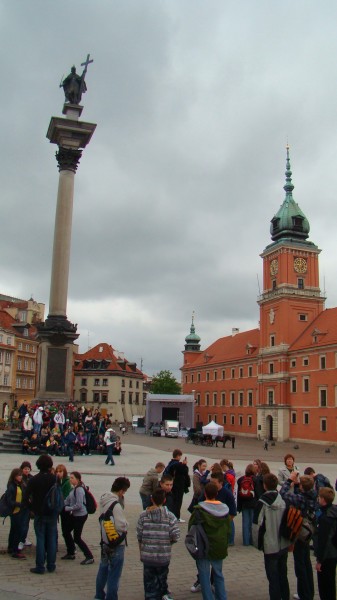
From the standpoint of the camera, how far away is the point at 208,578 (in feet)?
21.1

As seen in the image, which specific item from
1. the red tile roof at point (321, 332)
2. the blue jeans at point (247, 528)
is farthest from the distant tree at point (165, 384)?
the blue jeans at point (247, 528)

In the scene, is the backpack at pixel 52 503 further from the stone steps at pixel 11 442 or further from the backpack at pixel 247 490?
the stone steps at pixel 11 442

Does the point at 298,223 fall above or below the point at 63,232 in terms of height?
above

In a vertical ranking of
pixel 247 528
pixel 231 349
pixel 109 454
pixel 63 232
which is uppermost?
pixel 231 349

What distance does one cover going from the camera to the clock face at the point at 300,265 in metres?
70.4

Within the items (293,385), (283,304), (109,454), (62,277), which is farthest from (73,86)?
(293,385)

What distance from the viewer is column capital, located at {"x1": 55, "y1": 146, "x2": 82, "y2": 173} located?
29.9m

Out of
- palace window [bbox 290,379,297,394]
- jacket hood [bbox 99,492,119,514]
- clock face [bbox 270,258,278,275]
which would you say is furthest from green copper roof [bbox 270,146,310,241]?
jacket hood [bbox 99,492,119,514]

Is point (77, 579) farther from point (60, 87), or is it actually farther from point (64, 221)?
point (60, 87)

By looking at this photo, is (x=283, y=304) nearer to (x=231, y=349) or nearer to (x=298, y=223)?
(x=298, y=223)

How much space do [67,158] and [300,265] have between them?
46.0 metres

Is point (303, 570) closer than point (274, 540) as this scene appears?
No

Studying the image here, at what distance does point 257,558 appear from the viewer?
9.71 metres

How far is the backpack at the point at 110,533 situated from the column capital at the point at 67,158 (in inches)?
1002
